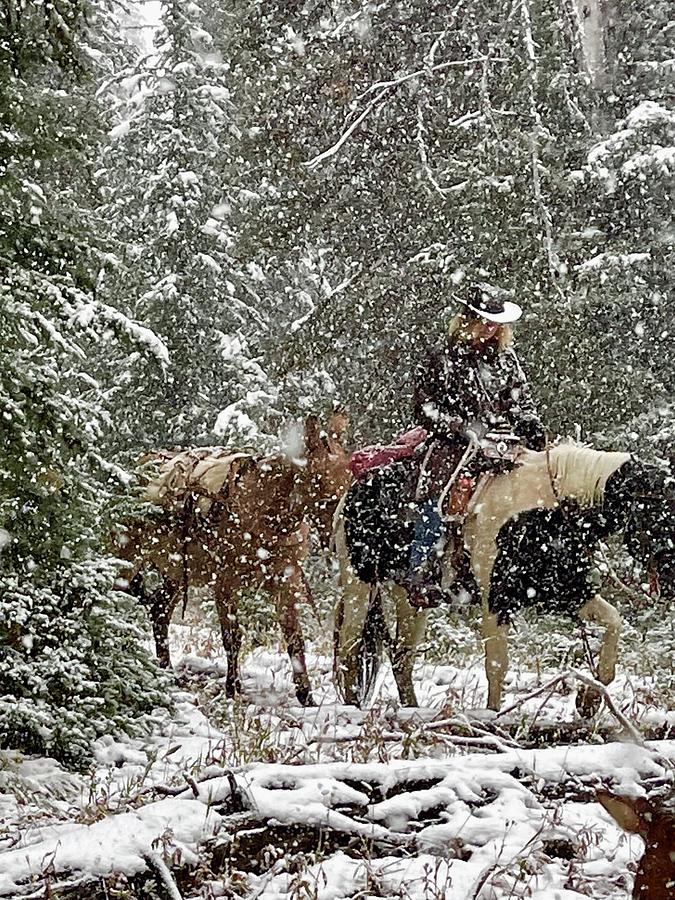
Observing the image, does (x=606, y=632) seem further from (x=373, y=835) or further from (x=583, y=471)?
(x=373, y=835)

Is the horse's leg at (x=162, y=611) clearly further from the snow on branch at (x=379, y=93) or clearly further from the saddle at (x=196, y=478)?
the snow on branch at (x=379, y=93)

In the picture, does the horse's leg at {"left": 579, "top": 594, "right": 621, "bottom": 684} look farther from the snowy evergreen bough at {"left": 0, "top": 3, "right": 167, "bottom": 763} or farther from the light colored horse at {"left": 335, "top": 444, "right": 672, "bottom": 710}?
the snowy evergreen bough at {"left": 0, "top": 3, "right": 167, "bottom": 763}

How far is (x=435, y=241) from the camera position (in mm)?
14109

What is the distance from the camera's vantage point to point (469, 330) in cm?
744

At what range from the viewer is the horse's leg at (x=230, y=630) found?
839 centimetres

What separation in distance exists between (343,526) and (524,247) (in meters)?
6.49

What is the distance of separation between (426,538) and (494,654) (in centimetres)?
99

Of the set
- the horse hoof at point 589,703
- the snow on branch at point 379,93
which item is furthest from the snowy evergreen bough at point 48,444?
the snow on branch at point 379,93

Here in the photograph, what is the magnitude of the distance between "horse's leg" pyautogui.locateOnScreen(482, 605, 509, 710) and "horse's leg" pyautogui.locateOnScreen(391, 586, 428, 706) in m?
1.15

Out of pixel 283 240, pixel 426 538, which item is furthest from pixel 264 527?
pixel 283 240

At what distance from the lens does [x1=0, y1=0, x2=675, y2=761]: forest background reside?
5.93m

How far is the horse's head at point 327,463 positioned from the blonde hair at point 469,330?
1.25 m

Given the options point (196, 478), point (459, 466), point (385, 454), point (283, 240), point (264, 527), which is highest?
point (283, 240)

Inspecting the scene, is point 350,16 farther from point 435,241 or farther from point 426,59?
point 435,241
